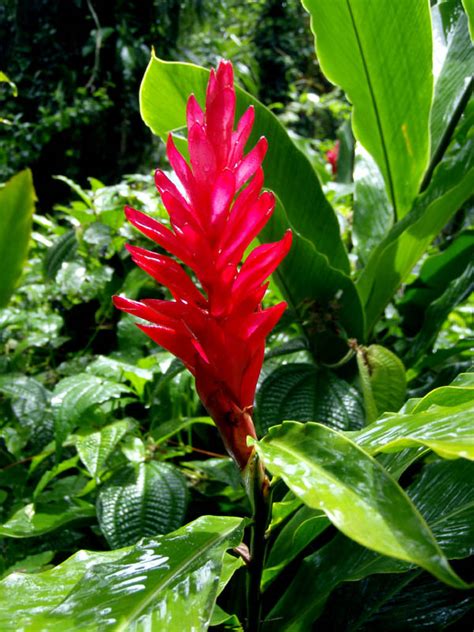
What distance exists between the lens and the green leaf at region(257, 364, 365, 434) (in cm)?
96

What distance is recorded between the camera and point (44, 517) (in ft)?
3.09

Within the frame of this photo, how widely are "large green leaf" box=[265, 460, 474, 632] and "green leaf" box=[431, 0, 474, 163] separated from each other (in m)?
0.85

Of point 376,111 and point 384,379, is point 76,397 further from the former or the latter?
point 376,111

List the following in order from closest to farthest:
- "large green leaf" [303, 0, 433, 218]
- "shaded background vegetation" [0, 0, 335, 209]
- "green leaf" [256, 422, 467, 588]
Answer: "green leaf" [256, 422, 467, 588] < "large green leaf" [303, 0, 433, 218] < "shaded background vegetation" [0, 0, 335, 209]

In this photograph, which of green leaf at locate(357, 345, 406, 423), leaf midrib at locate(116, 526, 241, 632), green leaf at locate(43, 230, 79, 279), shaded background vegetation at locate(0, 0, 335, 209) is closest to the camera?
leaf midrib at locate(116, 526, 241, 632)

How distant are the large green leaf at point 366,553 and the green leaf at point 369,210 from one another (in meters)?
0.70

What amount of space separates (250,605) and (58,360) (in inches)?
49.4

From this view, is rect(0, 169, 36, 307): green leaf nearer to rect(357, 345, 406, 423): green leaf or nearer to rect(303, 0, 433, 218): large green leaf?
rect(303, 0, 433, 218): large green leaf

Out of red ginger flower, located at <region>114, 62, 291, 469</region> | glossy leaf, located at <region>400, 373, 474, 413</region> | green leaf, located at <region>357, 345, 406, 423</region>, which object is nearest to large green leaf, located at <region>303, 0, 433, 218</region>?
green leaf, located at <region>357, 345, 406, 423</region>

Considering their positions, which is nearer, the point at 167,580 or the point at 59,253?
the point at 167,580

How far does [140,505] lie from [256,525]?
0.31m

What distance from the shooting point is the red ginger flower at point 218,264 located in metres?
0.58

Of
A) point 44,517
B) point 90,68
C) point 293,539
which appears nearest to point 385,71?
point 293,539

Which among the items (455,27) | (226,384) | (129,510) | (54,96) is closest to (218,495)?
(129,510)
